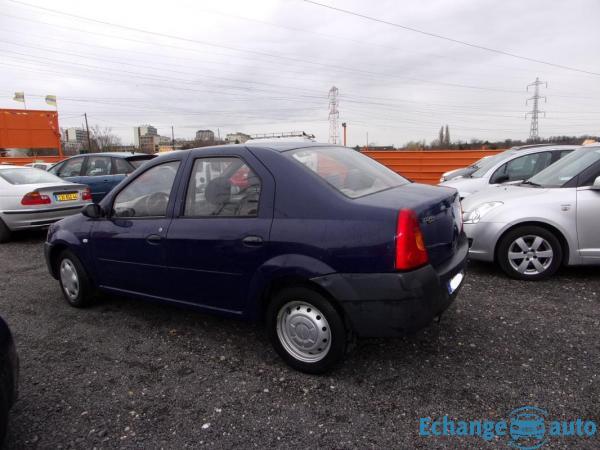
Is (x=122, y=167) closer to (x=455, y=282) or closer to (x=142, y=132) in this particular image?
(x=455, y=282)

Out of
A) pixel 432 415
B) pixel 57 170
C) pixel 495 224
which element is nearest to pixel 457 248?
pixel 432 415

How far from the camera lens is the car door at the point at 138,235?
329 cm

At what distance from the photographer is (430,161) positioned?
41.0 ft

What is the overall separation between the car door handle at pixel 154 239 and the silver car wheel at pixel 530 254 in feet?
12.3

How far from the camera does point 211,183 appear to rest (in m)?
3.09

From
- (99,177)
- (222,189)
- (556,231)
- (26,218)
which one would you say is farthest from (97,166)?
(556,231)

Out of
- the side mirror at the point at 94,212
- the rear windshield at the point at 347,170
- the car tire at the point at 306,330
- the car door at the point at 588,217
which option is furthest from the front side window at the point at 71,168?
the car door at the point at 588,217

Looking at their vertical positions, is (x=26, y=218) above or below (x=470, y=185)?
below

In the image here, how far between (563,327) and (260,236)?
8.80 feet

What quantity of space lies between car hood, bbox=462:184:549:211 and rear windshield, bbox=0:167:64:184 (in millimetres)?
7444

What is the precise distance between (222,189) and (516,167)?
20.6 feet

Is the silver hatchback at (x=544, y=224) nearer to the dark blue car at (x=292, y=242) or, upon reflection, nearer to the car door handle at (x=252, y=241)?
the dark blue car at (x=292, y=242)

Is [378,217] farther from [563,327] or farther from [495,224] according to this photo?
[495,224]

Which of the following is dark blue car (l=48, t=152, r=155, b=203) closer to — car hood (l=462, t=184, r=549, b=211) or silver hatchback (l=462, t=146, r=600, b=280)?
car hood (l=462, t=184, r=549, b=211)
